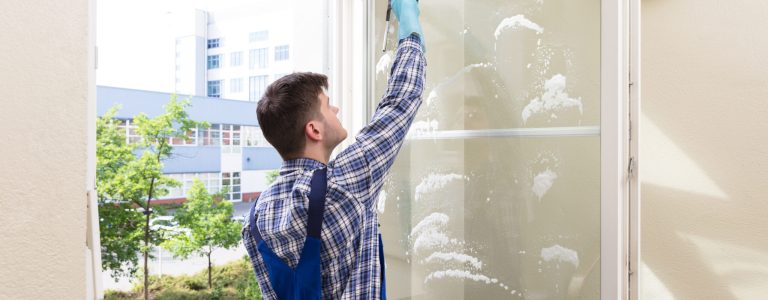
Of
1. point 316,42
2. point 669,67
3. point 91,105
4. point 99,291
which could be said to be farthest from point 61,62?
point 669,67

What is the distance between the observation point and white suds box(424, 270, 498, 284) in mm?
1629

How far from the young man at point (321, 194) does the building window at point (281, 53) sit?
3.71ft

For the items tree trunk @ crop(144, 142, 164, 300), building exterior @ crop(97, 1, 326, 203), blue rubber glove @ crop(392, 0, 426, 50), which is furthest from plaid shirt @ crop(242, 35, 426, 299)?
tree trunk @ crop(144, 142, 164, 300)

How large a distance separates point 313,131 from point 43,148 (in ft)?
1.72

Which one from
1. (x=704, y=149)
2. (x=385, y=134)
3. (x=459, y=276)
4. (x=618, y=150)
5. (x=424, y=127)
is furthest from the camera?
(x=704, y=149)

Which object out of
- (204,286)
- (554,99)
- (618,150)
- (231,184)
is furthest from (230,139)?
(618,150)

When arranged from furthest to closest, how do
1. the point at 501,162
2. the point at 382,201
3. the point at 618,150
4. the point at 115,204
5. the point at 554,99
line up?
the point at 115,204, the point at 382,201, the point at 501,162, the point at 554,99, the point at 618,150

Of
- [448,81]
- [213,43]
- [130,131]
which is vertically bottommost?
[130,131]

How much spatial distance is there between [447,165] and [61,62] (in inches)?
43.5

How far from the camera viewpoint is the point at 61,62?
3.42 feet

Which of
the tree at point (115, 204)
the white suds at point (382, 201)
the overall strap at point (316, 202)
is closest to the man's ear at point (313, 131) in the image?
the overall strap at point (316, 202)

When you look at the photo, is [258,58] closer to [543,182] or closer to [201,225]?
[201,225]

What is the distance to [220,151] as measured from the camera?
2.25 meters

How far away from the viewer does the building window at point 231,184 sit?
2.31 meters
